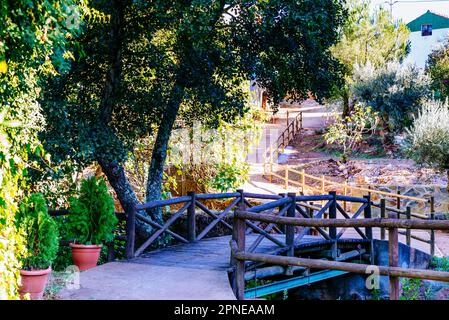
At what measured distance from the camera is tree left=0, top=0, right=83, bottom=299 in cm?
539

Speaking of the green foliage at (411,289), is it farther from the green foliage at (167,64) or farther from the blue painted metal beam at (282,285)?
the green foliage at (167,64)

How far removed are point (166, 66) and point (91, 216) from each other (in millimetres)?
3388

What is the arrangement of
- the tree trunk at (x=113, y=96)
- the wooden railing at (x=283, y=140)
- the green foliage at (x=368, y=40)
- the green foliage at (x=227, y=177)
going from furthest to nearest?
the green foliage at (x=368, y=40), the wooden railing at (x=283, y=140), the green foliage at (x=227, y=177), the tree trunk at (x=113, y=96)

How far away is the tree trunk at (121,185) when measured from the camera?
11130mm

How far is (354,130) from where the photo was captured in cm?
2988

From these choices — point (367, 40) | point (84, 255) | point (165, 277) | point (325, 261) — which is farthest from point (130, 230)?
point (367, 40)

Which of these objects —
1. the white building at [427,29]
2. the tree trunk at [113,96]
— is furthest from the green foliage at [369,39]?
the tree trunk at [113,96]

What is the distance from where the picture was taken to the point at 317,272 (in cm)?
1030

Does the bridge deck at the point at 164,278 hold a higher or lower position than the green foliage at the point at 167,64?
lower

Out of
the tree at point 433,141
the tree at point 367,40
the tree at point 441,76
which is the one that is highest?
the tree at point 367,40

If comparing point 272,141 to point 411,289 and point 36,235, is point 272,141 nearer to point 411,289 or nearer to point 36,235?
point 411,289

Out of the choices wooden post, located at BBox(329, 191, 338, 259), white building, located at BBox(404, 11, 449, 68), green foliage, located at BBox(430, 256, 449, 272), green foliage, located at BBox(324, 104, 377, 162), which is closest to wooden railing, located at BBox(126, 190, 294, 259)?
wooden post, located at BBox(329, 191, 338, 259)

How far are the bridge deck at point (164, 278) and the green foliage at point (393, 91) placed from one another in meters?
19.5
